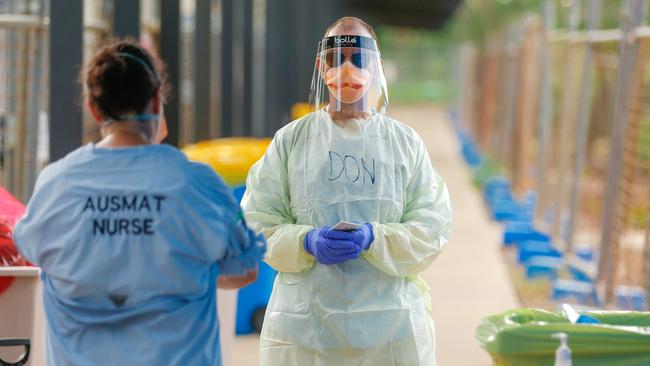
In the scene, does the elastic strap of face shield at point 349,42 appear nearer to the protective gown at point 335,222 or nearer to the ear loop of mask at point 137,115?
the protective gown at point 335,222

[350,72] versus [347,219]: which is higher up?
[350,72]

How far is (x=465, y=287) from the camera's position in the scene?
9305 mm

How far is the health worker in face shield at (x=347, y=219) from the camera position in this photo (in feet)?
11.5

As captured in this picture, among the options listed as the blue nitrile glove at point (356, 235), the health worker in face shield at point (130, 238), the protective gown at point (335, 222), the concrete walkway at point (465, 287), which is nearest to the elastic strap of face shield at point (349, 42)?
the protective gown at point (335, 222)

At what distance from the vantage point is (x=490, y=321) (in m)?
3.64

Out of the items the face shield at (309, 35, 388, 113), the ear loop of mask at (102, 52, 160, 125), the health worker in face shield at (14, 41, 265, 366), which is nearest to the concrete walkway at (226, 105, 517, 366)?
the face shield at (309, 35, 388, 113)

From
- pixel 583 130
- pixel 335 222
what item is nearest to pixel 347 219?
pixel 335 222

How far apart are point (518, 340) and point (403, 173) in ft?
2.00

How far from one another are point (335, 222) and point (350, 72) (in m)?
0.46

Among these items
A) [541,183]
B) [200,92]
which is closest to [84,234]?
[200,92]

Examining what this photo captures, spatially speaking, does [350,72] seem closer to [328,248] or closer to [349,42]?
[349,42]

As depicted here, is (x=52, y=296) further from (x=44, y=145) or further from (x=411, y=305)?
(x=44, y=145)

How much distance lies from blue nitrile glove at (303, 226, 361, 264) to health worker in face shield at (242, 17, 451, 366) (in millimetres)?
29

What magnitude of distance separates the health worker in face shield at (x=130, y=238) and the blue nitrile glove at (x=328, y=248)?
0.45 metres
